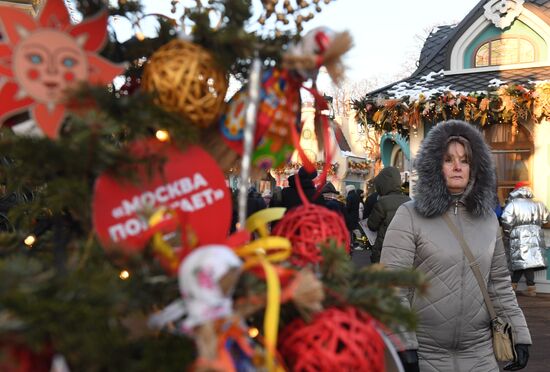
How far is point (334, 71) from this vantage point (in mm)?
1336

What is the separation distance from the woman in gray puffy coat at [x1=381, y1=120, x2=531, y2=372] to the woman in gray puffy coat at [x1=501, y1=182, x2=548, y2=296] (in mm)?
6395

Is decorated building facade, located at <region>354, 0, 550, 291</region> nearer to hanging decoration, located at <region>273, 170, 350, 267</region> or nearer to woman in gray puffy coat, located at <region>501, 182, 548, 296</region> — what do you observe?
woman in gray puffy coat, located at <region>501, 182, 548, 296</region>

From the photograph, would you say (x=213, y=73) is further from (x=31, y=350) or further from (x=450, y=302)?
(x=450, y=302)

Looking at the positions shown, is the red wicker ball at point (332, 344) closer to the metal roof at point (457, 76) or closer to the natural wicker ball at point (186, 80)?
the natural wicker ball at point (186, 80)

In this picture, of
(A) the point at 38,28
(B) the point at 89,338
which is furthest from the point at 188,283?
(A) the point at 38,28

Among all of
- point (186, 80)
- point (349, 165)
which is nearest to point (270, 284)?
point (186, 80)

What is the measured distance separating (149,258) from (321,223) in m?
0.41

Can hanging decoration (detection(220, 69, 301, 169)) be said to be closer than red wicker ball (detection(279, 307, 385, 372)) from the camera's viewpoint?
No

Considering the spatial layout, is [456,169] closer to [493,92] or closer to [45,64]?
[45,64]

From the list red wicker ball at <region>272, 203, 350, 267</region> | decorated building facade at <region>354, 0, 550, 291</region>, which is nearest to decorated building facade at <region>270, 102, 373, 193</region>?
decorated building facade at <region>354, 0, 550, 291</region>

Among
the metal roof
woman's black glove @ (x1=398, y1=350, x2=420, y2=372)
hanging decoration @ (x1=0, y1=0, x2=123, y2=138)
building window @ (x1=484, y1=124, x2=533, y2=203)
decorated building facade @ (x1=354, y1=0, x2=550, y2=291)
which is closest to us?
hanging decoration @ (x1=0, y1=0, x2=123, y2=138)

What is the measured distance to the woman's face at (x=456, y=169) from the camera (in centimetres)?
278

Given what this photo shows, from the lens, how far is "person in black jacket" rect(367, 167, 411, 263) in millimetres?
5588

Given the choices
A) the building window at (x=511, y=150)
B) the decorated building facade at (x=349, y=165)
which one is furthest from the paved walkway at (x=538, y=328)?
the decorated building facade at (x=349, y=165)
